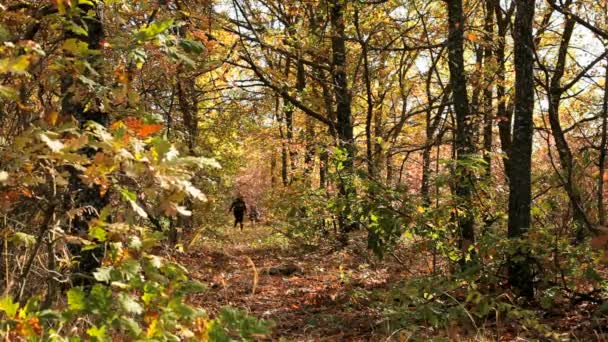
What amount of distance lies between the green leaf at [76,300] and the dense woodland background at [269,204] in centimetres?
3

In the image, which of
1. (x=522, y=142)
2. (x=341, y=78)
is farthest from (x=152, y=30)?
(x=341, y=78)

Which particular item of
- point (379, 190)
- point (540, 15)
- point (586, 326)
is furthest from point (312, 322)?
point (540, 15)

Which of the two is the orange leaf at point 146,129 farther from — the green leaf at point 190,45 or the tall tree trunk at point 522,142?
the tall tree trunk at point 522,142

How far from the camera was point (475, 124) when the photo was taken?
7492 millimetres

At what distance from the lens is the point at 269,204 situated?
46.6 ft

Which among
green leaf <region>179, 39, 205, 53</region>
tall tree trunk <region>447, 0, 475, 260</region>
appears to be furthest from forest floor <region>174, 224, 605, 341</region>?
green leaf <region>179, 39, 205, 53</region>

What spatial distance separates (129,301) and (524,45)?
5062 millimetres

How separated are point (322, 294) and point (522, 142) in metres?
3.65

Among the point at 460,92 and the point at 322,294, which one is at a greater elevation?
the point at 460,92

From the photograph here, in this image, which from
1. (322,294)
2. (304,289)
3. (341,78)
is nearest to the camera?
(322,294)

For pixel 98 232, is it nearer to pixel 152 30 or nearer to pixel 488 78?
pixel 152 30

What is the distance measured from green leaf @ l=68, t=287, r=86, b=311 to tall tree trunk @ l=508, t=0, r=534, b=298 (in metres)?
4.55

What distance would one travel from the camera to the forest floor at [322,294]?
17.5 feet

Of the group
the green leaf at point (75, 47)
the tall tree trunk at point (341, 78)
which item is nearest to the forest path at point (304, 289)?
the tall tree trunk at point (341, 78)
